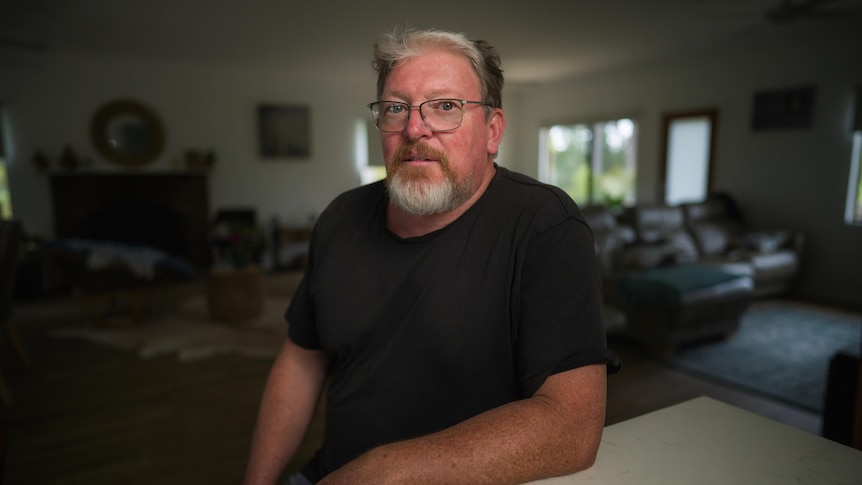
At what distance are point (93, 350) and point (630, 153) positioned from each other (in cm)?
659

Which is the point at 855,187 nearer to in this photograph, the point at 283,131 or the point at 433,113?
the point at 433,113

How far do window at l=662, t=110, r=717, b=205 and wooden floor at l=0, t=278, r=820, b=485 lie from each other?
3735 millimetres

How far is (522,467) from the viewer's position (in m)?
0.69

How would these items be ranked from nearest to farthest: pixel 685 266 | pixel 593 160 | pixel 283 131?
pixel 685 266 → pixel 283 131 → pixel 593 160

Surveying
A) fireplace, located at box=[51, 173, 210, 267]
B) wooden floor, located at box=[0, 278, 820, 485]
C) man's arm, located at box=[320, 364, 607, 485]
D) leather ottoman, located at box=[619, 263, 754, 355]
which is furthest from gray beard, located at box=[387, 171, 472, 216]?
fireplace, located at box=[51, 173, 210, 267]

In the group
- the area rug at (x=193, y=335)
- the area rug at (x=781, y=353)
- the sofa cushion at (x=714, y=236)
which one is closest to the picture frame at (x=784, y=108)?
the sofa cushion at (x=714, y=236)

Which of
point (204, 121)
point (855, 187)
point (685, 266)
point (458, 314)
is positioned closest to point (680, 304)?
point (685, 266)

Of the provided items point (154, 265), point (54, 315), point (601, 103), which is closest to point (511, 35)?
point (601, 103)

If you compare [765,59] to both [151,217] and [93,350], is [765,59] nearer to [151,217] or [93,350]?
[93,350]

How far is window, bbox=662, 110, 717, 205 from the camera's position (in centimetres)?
619

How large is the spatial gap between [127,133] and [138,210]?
944mm

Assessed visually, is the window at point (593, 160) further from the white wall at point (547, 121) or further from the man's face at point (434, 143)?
the man's face at point (434, 143)

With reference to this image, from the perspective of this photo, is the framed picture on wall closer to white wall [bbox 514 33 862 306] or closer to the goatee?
white wall [bbox 514 33 862 306]

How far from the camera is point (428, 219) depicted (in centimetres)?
98
